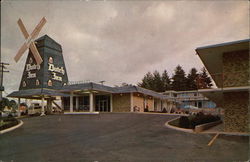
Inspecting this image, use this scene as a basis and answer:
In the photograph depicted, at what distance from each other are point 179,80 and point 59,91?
50584mm

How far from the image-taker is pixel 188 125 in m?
12.8

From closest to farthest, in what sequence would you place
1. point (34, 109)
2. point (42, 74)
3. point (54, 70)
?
1. point (42, 74)
2. point (54, 70)
3. point (34, 109)

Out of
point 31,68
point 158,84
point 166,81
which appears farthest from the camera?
point 166,81

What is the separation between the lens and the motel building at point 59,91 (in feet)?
88.2

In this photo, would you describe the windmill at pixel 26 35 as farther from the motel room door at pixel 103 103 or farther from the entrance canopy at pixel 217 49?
the motel room door at pixel 103 103

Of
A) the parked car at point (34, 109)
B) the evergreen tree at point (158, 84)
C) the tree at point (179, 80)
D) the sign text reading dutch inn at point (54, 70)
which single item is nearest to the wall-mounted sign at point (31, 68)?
the sign text reading dutch inn at point (54, 70)

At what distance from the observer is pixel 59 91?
84.3 ft

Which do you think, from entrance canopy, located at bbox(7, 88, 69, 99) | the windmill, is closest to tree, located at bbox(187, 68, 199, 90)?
entrance canopy, located at bbox(7, 88, 69, 99)

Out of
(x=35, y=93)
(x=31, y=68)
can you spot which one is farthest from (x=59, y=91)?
(x=31, y=68)

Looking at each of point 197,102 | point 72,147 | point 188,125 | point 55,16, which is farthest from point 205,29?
point 197,102

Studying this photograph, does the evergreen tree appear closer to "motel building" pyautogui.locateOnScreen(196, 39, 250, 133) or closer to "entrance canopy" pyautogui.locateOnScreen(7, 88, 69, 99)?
"entrance canopy" pyautogui.locateOnScreen(7, 88, 69, 99)

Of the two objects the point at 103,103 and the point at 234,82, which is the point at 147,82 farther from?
the point at 234,82

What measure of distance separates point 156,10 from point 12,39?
6216mm

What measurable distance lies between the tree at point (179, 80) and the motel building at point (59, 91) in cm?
3655
